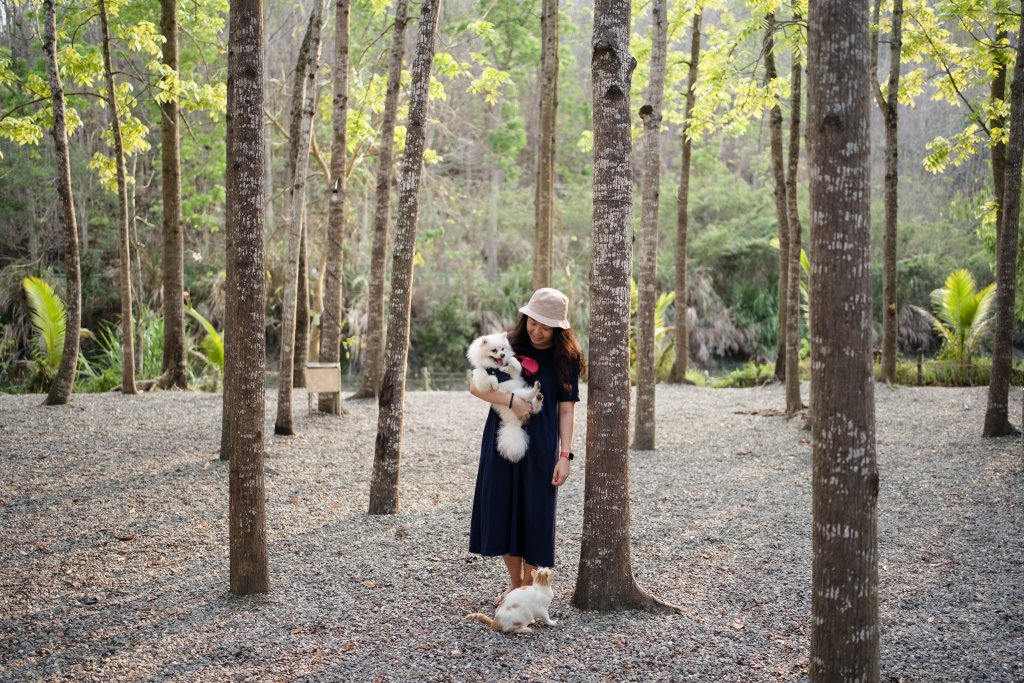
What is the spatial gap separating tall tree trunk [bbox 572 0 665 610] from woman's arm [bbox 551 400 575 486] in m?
0.13

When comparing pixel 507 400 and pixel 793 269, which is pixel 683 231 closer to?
pixel 793 269

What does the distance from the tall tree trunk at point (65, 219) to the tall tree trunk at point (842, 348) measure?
9092 mm

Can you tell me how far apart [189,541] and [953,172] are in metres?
26.6

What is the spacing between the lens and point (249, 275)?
15.7ft

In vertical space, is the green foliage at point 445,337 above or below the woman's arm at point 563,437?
above

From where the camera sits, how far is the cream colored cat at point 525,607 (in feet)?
14.4

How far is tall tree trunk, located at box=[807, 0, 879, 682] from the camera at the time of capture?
3008mm

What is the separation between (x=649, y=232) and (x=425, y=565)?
4975mm

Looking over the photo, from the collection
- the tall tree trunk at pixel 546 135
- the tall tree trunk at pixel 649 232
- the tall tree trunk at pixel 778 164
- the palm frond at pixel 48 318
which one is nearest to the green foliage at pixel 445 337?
the tall tree trunk at pixel 778 164

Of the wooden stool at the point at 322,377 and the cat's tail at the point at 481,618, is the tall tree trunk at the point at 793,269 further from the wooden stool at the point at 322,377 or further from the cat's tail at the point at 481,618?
the cat's tail at the point at 481,618

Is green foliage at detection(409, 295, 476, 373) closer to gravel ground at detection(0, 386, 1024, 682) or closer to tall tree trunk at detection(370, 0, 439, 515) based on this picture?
gravel ground at detection(0, 386, 1024, 682)

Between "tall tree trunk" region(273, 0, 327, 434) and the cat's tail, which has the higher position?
"tall tree trunk" region(273, 0, 327, 434)

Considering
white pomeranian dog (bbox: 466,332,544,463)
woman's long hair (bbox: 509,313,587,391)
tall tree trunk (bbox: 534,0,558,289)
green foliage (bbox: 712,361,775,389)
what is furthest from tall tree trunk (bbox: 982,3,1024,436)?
green foliage (bbox: 712,361,775,389)

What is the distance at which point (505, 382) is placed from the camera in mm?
4625
